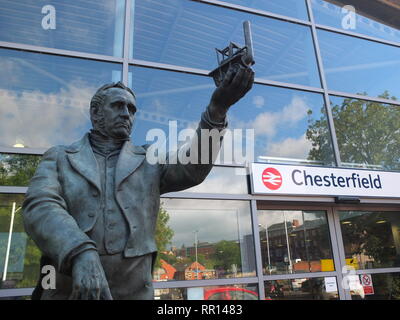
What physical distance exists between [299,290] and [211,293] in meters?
1.76

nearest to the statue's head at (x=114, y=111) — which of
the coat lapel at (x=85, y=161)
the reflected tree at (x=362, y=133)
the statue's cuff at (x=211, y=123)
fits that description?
the coat lapel at (x=85, y=161)

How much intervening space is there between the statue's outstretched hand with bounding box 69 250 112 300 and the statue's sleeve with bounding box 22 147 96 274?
39mm

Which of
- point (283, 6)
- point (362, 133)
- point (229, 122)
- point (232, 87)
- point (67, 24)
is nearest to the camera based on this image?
point (232, 87)

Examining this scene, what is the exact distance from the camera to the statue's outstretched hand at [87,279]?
1.14 metres

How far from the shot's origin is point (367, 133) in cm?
772

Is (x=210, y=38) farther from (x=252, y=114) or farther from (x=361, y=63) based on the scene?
(x=361, y=63)

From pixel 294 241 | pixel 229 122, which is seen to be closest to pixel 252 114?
pixel 229 122

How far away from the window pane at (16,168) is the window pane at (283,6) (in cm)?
556

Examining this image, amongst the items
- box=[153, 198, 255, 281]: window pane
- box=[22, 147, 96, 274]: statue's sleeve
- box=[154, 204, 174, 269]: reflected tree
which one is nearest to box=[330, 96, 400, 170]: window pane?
box=[153, 198, 255, 281]: window pane

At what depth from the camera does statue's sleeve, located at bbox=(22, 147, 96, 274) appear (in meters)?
1.24

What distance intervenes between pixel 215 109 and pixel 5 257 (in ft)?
14.3

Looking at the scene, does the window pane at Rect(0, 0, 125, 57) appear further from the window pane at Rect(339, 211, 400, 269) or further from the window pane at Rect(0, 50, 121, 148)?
the window pane at Rect(339, 211, 400, 269)

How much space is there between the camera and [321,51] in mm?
8172
